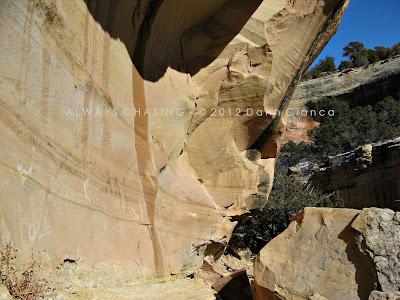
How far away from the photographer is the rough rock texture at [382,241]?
3.55 m

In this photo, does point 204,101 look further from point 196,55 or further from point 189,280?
point 189,280

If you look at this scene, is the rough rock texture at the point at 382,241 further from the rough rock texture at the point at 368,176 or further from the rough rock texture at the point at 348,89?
the rough rock texture at the point at 348,89

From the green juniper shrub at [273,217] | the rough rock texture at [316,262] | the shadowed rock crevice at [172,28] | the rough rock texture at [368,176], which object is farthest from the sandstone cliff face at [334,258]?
the rough rock texture at [368,176]

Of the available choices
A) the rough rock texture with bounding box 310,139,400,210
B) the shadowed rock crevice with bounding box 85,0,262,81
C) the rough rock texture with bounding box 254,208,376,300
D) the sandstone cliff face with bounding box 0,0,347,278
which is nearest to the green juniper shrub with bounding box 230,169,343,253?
the rough rock texture with bounding box 310,139,400,210

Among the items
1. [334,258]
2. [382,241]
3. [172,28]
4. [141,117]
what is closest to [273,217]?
[172,28]

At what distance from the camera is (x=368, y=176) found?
15016mm

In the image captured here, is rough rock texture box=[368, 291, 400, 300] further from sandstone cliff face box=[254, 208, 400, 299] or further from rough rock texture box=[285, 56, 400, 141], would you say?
rough rock texture box=[285, 56, 400, 141]

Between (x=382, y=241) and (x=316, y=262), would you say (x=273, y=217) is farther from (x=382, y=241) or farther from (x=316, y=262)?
(x=382, y=241)

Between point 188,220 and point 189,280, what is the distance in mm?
729

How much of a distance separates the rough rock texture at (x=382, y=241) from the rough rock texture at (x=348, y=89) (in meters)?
23.0

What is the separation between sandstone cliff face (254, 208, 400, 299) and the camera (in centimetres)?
362

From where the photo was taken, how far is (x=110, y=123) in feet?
13.7

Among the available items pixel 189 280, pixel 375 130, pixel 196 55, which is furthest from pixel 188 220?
pixel 375 130

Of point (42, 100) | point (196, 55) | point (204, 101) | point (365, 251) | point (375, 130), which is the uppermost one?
point (375, 130)
